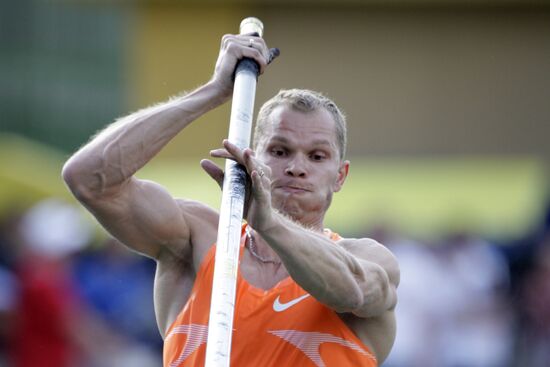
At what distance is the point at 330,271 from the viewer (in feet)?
17.6

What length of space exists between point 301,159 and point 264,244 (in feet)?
1.45

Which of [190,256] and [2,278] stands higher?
[2,278]

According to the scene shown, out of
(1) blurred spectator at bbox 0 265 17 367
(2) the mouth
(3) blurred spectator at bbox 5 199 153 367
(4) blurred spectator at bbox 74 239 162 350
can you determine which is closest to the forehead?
(2) the mouth

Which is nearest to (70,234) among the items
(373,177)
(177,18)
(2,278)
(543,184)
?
(2,278)

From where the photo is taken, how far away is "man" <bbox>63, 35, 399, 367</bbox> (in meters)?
5.54

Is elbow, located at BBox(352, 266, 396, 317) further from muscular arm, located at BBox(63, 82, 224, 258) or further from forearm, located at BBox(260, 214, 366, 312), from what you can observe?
muscular arm, located at BBox(63, 82, 224, 258)

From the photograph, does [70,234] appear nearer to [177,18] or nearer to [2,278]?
[2,278]

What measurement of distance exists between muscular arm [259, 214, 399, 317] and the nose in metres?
0.40

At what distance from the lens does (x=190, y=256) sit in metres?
5.95

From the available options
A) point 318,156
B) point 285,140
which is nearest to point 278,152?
point 285,140

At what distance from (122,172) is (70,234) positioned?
8.05 meters

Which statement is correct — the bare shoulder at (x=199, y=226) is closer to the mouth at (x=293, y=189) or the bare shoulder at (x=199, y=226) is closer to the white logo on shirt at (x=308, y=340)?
the mouth at (x=293, y=189)

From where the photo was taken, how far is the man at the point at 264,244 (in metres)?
5.54

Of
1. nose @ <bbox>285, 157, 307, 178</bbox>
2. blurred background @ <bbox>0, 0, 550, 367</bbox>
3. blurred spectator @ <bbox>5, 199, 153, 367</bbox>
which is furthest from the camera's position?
blurred background @ <bbox>0, 0, 550, 367</bbox>
